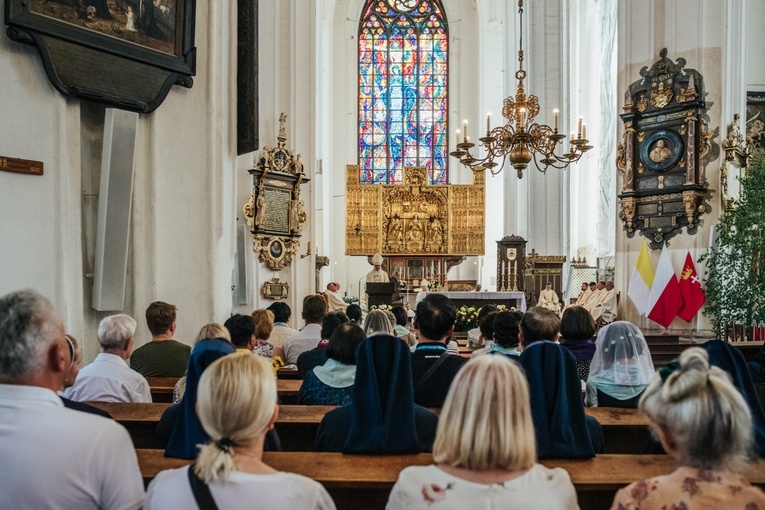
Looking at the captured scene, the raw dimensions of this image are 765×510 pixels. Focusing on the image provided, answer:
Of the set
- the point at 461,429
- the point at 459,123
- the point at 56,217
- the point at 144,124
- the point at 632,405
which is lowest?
the point at 632,405

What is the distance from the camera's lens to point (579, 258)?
18984 mm

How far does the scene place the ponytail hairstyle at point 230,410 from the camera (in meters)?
1.87

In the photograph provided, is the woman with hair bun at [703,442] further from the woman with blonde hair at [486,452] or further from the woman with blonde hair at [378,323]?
the woman with blonde hair at [378,323]

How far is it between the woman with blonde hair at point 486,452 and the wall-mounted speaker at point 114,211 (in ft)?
16.4

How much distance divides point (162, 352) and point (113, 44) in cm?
300

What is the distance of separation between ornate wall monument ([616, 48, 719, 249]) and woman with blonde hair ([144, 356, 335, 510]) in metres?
9.12

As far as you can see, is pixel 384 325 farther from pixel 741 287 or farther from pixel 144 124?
pixel 741 287

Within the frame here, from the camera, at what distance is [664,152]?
10250 millimetres

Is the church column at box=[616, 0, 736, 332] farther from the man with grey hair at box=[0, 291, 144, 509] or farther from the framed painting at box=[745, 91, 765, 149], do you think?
the man with grey hair at box=[0, 291, 144, 509]

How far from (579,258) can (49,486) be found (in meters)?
18.1

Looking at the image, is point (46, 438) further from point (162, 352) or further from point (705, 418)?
point (162, 352)

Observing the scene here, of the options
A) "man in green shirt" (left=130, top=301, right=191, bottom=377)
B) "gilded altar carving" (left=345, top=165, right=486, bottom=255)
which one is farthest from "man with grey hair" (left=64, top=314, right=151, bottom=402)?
"gilded altar carving" (left=345, top=165, right=486, bottom=255)

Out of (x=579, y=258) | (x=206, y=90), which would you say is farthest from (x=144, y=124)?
(x=579, y=258)

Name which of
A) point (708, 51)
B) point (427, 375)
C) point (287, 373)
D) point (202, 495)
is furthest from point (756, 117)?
point (202, 495)
